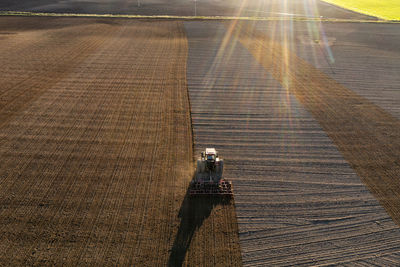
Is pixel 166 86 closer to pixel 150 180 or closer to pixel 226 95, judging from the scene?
pixel 226 95

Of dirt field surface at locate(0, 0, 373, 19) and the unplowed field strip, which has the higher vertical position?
dirt field surface at locate(0, 0, 373, 19)

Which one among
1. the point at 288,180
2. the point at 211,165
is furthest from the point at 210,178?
the point at 288,180

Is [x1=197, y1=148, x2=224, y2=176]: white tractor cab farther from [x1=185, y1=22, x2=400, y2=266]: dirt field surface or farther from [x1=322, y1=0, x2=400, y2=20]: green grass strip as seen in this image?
[x1=322, y1=0, x2=400, y2=20]: green grass strip

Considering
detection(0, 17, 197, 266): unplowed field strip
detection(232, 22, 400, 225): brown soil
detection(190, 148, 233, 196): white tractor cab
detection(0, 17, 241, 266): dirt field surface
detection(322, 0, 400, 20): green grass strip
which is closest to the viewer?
detection(0, 17, 241, 266): dirt field surface

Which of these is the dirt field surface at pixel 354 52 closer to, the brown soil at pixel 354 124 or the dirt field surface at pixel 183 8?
the brown soil at pixel 354 124

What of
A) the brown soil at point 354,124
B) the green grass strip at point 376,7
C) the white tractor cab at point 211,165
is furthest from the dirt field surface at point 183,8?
the white tractor cab at point 211,165

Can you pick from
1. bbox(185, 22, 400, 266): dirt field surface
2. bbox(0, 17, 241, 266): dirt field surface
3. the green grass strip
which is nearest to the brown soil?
bbox(185, 22, 400, 266): dirt field surface

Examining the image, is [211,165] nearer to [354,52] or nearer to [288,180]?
[288,180]
